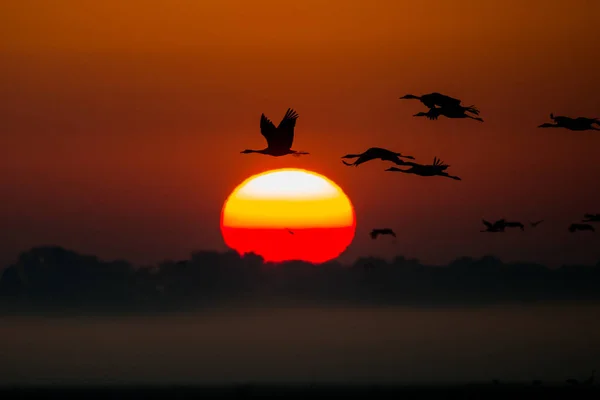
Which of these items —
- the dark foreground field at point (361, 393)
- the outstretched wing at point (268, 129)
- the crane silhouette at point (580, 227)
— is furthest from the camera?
the dark foreground field at point (361, 393)

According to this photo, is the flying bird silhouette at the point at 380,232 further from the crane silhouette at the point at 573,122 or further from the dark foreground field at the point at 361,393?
the dark foreground field at the point at 361,393

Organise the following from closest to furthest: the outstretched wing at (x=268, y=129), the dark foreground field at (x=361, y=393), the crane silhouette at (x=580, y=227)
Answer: the outstretched wing at (x=268, y=129) < the crane silhouette at (x=580, y=227) < the dark foreground field at (x=361, y=393)

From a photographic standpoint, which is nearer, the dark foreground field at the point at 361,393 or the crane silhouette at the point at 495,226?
the crane silhouette at the point at 495,226

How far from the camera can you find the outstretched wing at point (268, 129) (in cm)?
2326

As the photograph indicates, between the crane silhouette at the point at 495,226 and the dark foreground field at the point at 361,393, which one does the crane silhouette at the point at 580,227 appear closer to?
the crane silhouette at the point at 495,226

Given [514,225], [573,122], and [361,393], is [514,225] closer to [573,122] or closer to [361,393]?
[573,122]

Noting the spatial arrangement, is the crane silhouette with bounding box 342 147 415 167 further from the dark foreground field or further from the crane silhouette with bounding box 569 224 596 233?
the dark foreground field

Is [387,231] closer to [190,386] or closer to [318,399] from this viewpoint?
[318,399]

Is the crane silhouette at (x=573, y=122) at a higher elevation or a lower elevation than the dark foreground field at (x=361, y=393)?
higher

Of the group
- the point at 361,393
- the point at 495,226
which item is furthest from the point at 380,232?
the point at 361,393

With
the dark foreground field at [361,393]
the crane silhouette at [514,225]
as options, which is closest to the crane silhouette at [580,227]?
the crane silhouette at [514,225]

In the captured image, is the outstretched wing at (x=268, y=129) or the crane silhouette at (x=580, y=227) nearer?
the outstretched wing at (x=268, y=129)

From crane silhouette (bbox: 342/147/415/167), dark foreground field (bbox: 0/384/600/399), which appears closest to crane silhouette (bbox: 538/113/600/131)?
crane silhouette (bbox: 342/147/415/167)

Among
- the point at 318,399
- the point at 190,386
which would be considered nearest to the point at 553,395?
the point at 318,399
